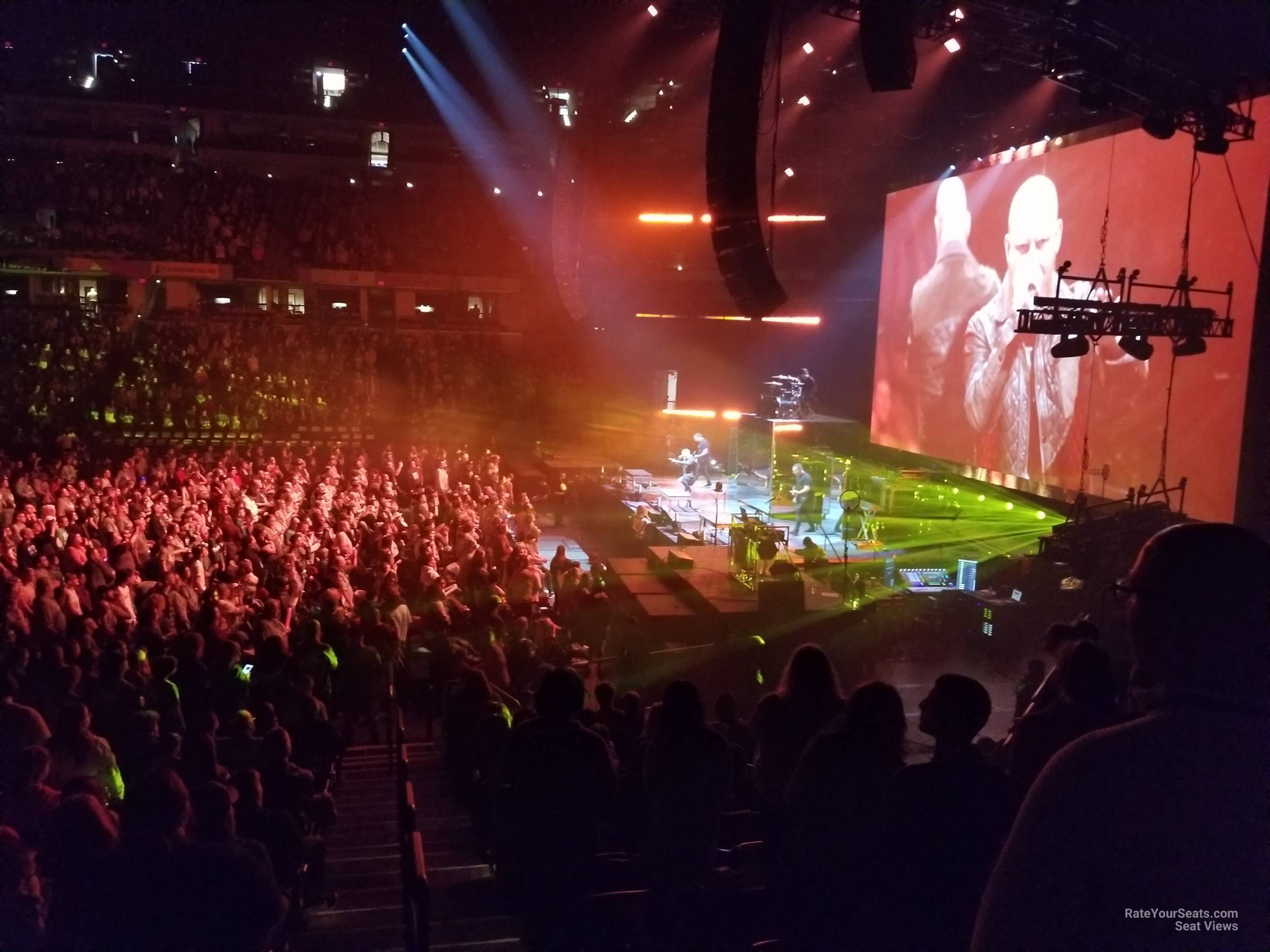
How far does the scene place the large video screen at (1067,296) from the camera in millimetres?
10086

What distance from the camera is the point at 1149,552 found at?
1.17 metres

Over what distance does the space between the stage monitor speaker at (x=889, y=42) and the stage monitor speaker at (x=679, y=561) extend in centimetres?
650

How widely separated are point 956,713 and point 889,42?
618cm

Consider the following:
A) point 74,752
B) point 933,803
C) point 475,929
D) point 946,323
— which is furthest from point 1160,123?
point 74,752

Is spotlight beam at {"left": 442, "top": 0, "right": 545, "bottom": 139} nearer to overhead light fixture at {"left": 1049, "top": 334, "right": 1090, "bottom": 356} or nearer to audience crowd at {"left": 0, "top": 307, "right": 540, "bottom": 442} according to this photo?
audience crowd at {"left": 0, "top": 307, "right": 540, "bottom": 442}

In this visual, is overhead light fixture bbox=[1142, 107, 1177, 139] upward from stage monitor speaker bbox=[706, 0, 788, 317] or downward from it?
upward

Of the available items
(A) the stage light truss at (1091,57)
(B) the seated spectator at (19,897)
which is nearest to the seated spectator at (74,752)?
(B) the seated spectator at (19,897)

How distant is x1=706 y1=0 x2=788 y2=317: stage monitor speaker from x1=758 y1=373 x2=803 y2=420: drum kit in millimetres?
14295

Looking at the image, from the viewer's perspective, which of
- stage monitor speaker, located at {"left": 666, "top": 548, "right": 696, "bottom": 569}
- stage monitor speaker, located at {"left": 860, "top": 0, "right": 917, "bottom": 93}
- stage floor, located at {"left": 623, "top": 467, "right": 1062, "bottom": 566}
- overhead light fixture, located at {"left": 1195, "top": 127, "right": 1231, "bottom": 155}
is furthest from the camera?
stage floor, located at {"left": 623, "top": 467, "right": 1062, "bottom": 566}

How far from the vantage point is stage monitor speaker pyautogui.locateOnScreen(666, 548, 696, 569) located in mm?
11978

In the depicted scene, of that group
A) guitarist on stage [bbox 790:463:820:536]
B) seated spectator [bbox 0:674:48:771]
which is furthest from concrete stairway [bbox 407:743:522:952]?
guitarist on stage [bbox 790:463:820:536]

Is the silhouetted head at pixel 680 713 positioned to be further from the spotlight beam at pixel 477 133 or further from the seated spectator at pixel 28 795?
the spotlight beam at pixel 477 133

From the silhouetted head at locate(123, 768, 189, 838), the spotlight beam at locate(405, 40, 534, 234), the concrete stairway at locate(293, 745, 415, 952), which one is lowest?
the concrete stairway at locate(293, 745, 415, 952)

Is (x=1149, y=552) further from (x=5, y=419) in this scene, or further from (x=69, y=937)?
(x=5, y=419)
